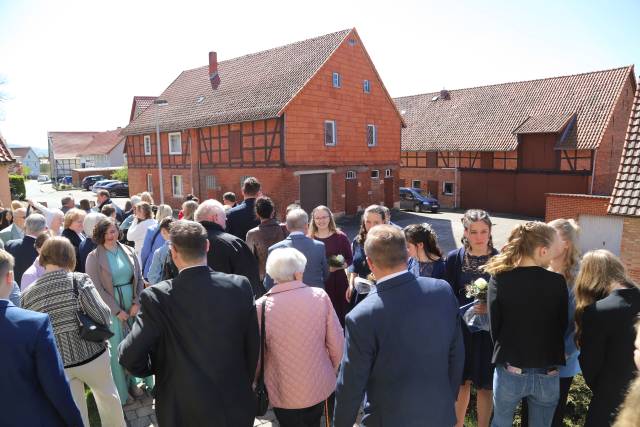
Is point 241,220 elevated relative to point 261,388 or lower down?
elevated

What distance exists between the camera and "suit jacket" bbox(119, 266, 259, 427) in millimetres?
2975

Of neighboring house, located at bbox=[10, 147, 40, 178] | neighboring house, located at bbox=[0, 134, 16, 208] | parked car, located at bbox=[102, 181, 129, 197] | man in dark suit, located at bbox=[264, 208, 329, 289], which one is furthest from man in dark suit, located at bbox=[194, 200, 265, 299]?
neighboring house, located at bbox=[10, 147, 40, 178]

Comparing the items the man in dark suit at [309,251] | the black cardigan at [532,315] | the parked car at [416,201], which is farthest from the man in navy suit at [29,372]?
the parked car at [416,201]

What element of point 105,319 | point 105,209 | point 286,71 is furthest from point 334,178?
point 105,319

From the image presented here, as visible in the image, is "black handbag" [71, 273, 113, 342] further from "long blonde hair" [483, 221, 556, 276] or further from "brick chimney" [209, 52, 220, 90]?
"brick chimney" [209, 52, 220, 90]

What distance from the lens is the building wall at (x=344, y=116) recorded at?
2184cm

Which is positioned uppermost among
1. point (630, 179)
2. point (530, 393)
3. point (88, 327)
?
point (630, 179)

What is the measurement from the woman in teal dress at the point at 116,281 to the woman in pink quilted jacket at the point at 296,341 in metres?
2.39

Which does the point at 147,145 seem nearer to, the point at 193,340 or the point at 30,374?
the point at 30,374

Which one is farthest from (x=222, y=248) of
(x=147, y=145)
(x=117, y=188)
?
(x=117, y=188)

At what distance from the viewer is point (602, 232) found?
51.2ft

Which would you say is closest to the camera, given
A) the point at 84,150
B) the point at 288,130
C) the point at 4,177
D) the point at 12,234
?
the point at 12,234

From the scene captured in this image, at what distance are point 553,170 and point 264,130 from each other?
56.2 ft

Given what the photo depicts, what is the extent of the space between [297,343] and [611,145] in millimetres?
28202
